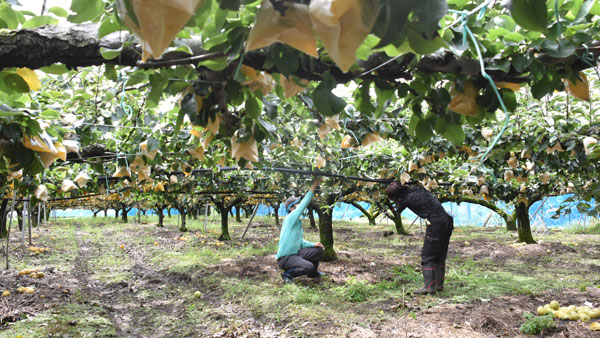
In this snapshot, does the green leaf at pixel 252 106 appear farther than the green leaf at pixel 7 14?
Yes

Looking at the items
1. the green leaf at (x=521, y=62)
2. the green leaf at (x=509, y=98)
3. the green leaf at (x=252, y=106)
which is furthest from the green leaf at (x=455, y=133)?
the green leaf at (x=252, y=106)

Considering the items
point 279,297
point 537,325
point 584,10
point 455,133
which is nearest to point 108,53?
point 455,133

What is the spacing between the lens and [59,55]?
1199mm

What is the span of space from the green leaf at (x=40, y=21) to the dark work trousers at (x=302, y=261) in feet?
16.9

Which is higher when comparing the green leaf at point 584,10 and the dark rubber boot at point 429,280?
the green leaf at point 584,10

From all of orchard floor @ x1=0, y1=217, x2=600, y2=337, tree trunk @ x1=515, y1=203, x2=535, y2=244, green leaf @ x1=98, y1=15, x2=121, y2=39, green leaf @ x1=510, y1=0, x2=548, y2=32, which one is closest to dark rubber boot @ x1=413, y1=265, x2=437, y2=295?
orchard floor @ x1=0, y1=217, x2=600, y2=337

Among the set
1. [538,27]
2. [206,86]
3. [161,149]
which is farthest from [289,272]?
[538,27]

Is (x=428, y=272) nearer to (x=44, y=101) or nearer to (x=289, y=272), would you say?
(x=289, y=272)

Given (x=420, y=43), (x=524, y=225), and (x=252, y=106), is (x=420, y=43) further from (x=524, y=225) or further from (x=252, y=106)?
(x=524, y=225)

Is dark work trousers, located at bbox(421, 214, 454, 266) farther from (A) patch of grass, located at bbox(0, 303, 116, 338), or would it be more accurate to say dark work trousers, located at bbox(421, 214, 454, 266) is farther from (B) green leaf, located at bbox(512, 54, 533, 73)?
(B) green leaf, located at bbox(512, 54, 533, 73)

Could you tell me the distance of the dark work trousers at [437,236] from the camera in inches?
196

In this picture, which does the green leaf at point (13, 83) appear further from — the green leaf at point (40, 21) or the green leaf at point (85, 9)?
the green leaf at point (85, 9)

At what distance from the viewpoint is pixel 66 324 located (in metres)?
3.98

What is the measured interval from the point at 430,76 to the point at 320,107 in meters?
0.48
